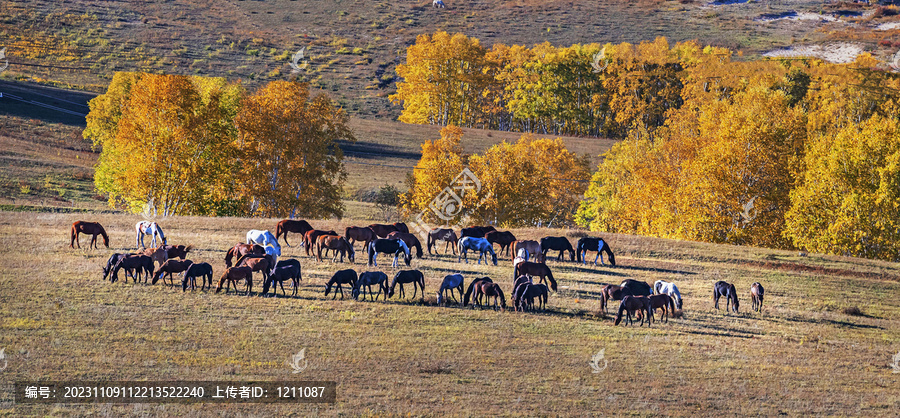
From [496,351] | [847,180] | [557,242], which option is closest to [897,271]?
[847,180]

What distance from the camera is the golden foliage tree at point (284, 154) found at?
5991cm

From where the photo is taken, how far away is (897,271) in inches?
1575

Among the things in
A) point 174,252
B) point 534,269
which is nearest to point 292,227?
point 174,252

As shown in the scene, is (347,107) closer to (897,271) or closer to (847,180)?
(847,180)

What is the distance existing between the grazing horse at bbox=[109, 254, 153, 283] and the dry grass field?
2.50ft

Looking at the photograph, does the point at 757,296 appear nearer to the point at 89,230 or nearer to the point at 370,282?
the point at 370,282

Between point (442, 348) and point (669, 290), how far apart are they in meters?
11.2

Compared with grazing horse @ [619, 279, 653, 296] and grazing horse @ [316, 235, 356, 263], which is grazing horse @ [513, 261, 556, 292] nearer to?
grazing horse @ [619, 279, 653, 296]

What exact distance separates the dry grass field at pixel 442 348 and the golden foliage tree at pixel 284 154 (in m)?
29.0

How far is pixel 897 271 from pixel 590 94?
7198cm

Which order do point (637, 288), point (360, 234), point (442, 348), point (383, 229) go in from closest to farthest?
point (442, 348), point (637, 288), point (360, 234), point (383, 229)

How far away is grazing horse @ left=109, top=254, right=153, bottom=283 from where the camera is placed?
1027 inches

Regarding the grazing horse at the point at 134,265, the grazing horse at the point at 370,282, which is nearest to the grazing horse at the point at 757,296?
the grazing horse at the point at 370,282

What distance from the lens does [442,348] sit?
20.7 meters
